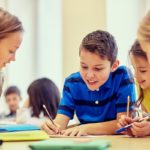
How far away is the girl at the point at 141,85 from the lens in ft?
4.25

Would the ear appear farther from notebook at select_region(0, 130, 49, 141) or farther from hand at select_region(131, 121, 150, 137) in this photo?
notebook at select_region(0, 130, 49, 141)

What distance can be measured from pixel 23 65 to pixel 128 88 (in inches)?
96.7

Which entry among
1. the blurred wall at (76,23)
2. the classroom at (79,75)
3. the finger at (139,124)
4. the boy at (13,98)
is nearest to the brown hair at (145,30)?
the classroom at (79,75)

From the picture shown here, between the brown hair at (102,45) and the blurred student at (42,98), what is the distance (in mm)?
1083

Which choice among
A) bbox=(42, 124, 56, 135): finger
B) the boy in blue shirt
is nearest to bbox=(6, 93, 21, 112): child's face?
the boy in blue shirt

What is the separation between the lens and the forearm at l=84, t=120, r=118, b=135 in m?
1.57

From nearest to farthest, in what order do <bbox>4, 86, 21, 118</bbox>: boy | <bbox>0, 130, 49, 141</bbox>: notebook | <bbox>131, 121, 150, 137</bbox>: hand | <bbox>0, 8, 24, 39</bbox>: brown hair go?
<bbox>0, 130, 49, 141</bbox>: notebook → <bbox>131, 121, 150, 137</bbox>: hand → <bbox>0, 8, 24, 39</bbox>: brown hair → <bbox>4, 86, 21, 118</bbox>: boy

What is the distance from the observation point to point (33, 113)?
2.67 metres

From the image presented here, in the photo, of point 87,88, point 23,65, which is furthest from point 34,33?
point 87,88

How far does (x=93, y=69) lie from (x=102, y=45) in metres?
0.11

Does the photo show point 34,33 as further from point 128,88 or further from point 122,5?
point 128,88

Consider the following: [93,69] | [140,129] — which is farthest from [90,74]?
[140,129]

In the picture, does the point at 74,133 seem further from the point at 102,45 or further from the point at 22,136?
the point at 102,45

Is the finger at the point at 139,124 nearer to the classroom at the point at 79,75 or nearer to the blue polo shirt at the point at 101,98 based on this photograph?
the classroom at the point at 79,75
